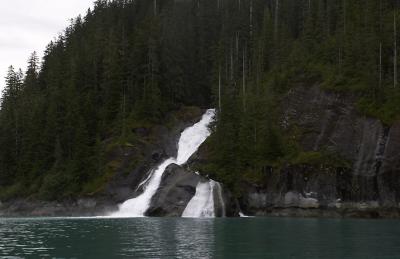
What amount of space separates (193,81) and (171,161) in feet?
89.9

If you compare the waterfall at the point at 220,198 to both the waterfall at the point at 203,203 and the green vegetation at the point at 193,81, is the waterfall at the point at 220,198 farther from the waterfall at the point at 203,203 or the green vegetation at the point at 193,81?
the green vegetation at the point at 193,81

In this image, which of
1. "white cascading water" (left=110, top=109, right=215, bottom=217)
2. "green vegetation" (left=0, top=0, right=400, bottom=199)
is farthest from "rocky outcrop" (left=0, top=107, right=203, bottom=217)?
"white cascading water" (left=110, top=109, right=215, bottom=217)

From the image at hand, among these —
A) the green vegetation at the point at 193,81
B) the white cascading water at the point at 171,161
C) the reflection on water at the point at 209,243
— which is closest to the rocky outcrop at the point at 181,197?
the white cascading water at the point at 171,161

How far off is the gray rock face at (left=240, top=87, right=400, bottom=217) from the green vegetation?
1.99 m

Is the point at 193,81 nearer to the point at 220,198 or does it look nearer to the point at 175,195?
the point at 175,195

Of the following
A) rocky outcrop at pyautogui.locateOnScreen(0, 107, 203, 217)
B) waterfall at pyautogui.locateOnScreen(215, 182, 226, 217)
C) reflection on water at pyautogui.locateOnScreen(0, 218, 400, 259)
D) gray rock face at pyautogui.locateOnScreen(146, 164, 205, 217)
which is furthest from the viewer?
rocky outcrop at pyautogui.locateOnScreen(0, 107, 203, 217)

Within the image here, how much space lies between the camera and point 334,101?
78.1 m

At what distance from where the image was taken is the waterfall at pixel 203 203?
70.6 m

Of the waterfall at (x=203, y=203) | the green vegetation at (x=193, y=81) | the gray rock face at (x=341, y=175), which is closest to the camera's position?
the gray rock face at (x=341, y=175)

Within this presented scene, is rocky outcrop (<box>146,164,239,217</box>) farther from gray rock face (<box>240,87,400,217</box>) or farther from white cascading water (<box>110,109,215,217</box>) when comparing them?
gray rock face (<box>240,87,400,217</box>)

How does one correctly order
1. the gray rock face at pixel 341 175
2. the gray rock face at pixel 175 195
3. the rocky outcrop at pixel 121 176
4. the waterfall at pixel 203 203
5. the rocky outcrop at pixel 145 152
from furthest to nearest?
the rocky outcrop at pixel 145 152
the rocky outcrop at pixel 121 176
the gray rock face at pixel 175 195
the waterfall at pixel 203 203
the gray rock face at pixel 341 175

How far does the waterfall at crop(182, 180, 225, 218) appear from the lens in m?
70.6

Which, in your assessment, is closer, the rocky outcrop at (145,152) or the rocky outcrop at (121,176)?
the rocky outcrop at (121,176)

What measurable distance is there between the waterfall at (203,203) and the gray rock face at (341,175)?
4.57m
